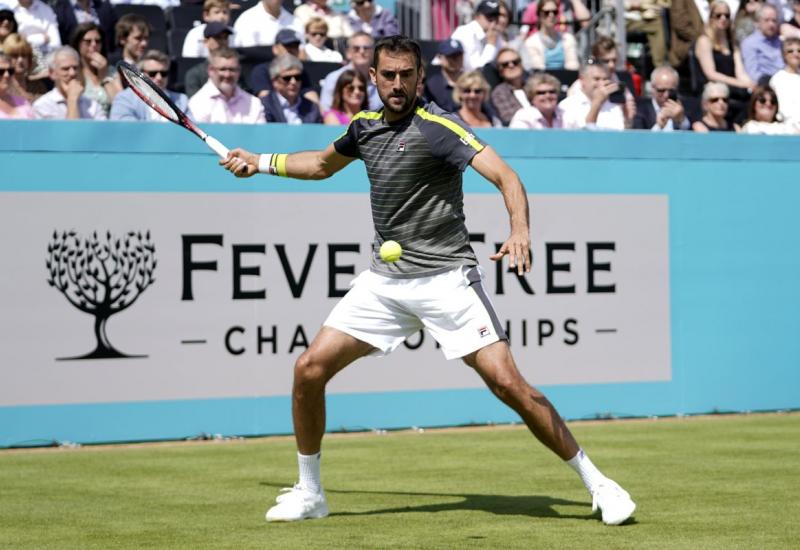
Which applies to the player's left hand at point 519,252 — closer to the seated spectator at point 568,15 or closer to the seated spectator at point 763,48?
the seated spectator at point 763,48

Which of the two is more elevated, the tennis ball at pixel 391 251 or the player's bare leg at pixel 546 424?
the tennis ball at pixel 391 251

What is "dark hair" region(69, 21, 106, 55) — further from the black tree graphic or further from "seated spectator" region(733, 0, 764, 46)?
"seated spectator" region(733, 0, 764, 46)

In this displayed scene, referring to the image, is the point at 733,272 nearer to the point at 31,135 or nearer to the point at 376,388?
the point at 376,388

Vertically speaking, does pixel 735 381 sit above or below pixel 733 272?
below

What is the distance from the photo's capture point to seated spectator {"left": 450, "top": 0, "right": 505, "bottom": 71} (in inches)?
562

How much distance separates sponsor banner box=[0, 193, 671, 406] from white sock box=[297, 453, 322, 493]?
346 centimetres

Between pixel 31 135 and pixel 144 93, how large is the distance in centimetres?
231

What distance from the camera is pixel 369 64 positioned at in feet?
41.2

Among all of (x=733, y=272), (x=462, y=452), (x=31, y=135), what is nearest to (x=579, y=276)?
(x=733, y=272)

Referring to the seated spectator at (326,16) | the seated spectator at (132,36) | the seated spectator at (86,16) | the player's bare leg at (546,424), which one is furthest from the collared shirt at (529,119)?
the player's bare leg at (546,424)

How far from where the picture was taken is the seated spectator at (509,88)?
12438mm

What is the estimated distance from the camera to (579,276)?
11102mm

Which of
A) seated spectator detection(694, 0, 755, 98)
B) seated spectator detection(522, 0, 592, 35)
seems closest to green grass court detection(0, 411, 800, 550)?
seated spectator detection(694, 0, 755, 98)

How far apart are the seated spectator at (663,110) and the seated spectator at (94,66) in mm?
4833
